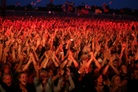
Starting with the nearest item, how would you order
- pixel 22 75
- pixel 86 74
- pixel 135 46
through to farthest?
1. pixel 22 75
2. pixel 86 74
3. pixel 135 46

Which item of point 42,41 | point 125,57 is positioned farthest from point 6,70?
point 42,41

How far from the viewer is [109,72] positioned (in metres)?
7.64

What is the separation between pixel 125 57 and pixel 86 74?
2068mm

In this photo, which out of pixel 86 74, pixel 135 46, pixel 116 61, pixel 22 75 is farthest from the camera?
pixel 135 46

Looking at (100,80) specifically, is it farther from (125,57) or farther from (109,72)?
(125,57)

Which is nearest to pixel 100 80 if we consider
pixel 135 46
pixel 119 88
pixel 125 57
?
pixel 119 88

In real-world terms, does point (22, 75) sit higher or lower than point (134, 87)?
higher

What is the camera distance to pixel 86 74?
7363 mm

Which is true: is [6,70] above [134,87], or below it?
above

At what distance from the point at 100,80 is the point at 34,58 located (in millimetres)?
2103

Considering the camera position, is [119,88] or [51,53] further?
[51,53]

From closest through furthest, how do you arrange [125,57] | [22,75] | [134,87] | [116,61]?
[22,75]
[134,87]
[116,61]
[125,57]

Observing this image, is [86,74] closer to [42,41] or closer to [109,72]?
[109,72]

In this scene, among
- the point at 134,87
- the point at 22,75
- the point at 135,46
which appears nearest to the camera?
the point at 22,75
